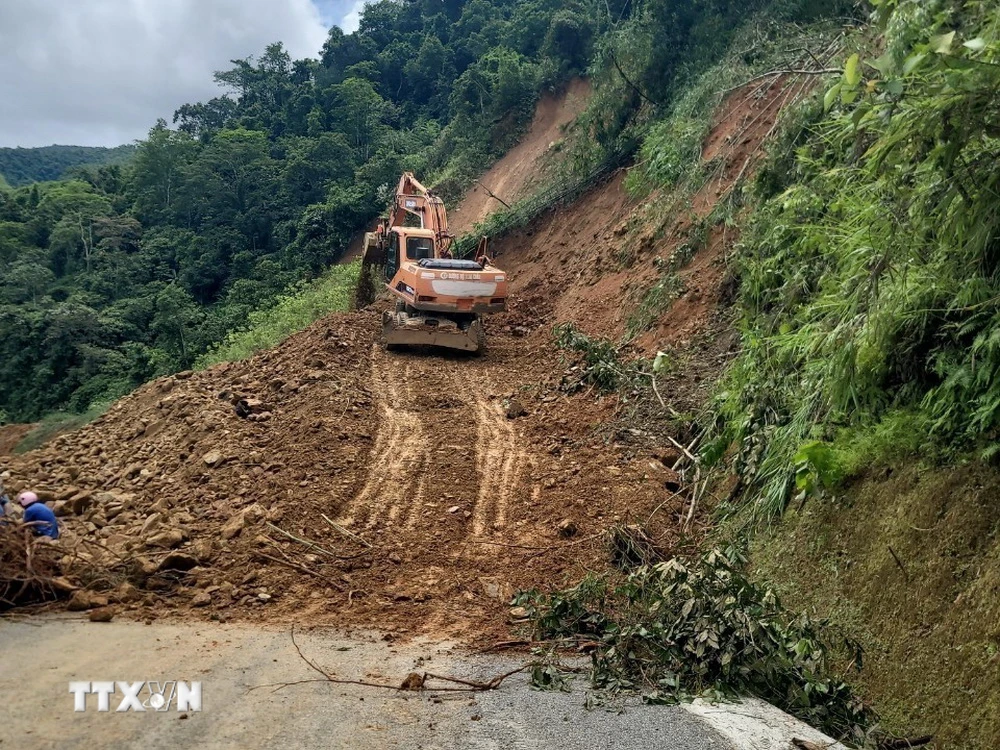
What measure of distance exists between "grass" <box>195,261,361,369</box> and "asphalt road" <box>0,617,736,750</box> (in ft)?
48.7

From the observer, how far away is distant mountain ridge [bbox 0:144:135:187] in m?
86.4

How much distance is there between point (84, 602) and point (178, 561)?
734mm

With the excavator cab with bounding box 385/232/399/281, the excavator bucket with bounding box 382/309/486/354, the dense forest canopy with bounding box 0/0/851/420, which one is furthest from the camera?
the dense forest canopy with bounding box 0/0/851/420

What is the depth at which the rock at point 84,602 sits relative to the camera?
5.45 m

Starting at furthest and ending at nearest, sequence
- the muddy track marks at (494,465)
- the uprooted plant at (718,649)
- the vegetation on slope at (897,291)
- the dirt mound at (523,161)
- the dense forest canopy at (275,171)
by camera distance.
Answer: the dense forest canopy at (275,171) < the dirt mound at (523,161) < the muddy track marks at (494,465) < the uprooted plant at (718,649) < the vegetation on slope at (897,291)

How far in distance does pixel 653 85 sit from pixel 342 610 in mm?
15970

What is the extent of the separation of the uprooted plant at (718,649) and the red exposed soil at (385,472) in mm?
1079

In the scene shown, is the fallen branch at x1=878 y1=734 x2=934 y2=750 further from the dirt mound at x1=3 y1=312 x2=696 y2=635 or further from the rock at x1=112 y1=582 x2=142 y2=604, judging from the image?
the rock at x1=112 y1=582 x2=142 y2=604

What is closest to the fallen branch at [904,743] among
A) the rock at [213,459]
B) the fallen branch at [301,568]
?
the fallen branch at [301,568]

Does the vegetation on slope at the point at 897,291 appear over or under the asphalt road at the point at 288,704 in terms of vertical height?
over

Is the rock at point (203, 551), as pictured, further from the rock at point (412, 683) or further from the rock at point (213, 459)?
the rock at point (412, 683)

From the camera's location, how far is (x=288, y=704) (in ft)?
13.3

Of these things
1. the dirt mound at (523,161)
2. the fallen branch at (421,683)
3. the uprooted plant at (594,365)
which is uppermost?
the dirt mound at (523,161)

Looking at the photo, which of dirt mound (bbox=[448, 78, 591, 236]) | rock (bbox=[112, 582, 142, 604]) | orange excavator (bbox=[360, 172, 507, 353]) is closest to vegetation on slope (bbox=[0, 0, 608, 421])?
dirt mound (bbox=[448, 78, 591, 236])
